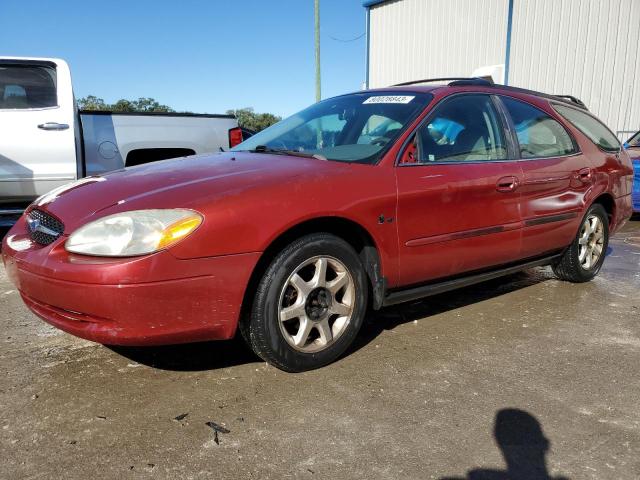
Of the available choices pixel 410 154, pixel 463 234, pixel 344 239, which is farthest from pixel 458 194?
pixel 344 239

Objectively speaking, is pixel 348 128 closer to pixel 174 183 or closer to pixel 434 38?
pixel 174 183

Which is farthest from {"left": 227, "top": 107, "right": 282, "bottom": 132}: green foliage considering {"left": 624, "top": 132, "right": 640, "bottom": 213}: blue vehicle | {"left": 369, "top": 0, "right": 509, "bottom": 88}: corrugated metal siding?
{"left": 624, "top": 132, "right": 640, "bottom": 213}: blue vehicle

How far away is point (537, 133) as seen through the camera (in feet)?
12.7

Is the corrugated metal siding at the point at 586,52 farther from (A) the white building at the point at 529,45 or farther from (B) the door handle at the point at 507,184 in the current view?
(B) the door handle at the point at 507,184

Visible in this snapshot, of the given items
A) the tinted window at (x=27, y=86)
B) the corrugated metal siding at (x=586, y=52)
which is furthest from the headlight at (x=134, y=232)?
the corrugated metal siding at (x=586, y=52)

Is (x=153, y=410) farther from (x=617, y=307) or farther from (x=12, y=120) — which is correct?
(x=12, y=120)

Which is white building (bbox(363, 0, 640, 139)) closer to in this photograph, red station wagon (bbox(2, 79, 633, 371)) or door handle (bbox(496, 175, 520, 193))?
red station wagon (bbox(2, 79, 633, 371))

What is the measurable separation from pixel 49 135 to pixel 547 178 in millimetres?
4585

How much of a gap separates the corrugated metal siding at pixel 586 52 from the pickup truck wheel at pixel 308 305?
12186mm

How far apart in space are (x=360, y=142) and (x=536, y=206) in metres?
1.39

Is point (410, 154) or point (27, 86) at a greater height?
point (27, 86)

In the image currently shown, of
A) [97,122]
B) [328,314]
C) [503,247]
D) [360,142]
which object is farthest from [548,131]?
[97,122]

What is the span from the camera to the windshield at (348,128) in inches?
120

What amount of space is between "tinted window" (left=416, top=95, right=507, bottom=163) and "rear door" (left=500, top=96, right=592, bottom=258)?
21cm
